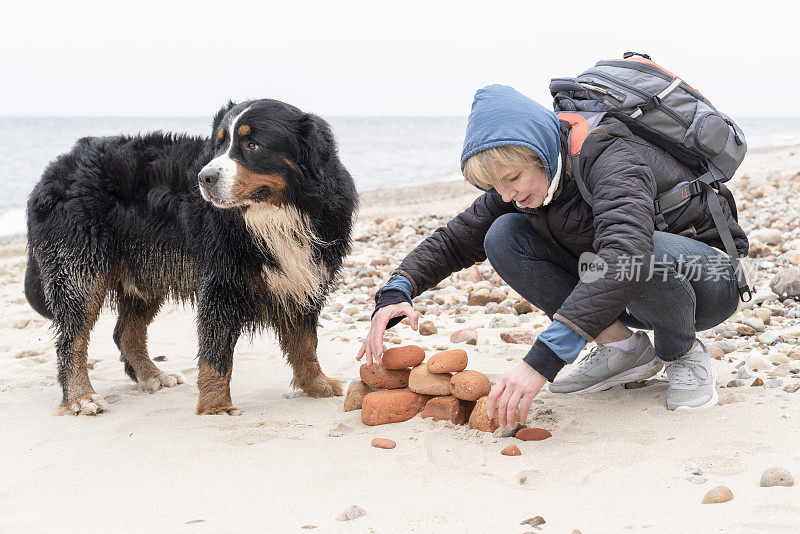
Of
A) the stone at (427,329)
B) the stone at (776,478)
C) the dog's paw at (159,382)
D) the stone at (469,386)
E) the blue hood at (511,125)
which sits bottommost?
the dog's paw at (159,382)

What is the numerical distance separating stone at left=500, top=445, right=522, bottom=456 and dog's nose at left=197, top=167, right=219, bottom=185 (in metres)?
1.65

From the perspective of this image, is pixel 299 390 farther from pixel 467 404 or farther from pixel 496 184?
pixel 496 184

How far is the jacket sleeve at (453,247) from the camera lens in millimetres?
3098

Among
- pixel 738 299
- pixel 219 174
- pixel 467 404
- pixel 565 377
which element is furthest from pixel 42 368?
pixel 738 299

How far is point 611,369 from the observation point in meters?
3.15

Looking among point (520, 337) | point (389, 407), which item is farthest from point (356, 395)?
point (520, 337)

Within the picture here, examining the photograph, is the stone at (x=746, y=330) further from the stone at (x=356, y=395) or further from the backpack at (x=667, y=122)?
the stone at (x=356, y=395)

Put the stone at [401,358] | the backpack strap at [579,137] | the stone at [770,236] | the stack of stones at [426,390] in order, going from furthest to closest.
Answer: the stone at [770,236] → the stone at [401,358] → the stack of stones at [426,390] → the backpack strap at [579,137]

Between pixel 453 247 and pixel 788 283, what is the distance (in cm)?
246

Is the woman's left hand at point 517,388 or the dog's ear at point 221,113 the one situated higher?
the dog's ear at point 221,113

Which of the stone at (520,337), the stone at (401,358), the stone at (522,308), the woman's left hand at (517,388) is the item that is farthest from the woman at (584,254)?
the stone at (522,308)

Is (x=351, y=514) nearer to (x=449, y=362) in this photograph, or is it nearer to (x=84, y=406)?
(x=449, y=362)

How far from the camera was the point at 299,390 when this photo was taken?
12.2ft

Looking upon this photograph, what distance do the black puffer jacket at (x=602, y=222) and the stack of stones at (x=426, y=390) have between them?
0.34 meters
